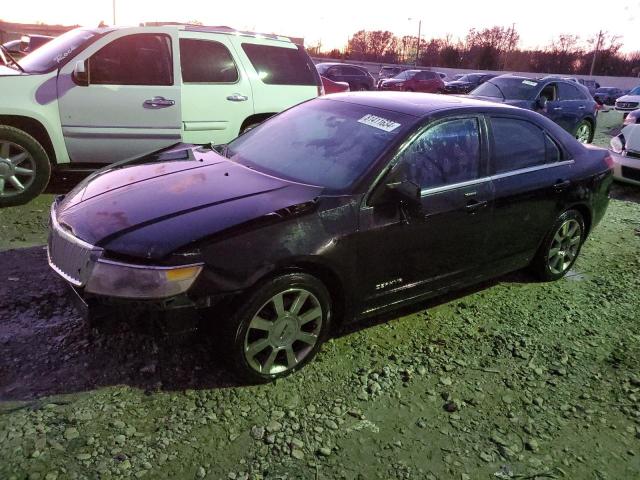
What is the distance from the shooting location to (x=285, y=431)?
2.60 meters

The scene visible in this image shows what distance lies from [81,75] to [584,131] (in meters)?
11.0

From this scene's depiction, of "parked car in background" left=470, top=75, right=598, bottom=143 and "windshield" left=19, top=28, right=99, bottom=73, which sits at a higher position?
"windshield" left=19, top=28, right=99, bottom=73

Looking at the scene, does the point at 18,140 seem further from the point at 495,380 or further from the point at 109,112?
the point at 495,380

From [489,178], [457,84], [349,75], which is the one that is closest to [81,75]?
[489,178]

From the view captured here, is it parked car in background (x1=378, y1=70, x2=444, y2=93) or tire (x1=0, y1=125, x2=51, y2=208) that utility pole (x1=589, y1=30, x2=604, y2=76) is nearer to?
parked car in background (x1=378, y1=70, x2=444, y2=93)

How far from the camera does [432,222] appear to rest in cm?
338

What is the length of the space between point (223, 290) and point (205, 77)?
4379 mm

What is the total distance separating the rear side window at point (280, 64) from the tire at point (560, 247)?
411 centimetres

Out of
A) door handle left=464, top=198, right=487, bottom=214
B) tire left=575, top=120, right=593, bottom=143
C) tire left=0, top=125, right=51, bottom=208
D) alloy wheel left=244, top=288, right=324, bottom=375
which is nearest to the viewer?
alloy wheel left=244, top=288, right=324, bottom=375

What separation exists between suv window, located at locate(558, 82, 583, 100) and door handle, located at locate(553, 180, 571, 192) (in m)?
8.12

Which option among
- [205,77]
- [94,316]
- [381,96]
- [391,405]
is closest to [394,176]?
[381,96]

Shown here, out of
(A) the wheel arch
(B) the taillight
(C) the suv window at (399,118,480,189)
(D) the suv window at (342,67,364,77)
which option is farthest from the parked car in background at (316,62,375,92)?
(C) the suv window at (399,118,480,189)

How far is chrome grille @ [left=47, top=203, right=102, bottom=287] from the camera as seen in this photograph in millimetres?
2639

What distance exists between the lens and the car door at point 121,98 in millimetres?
5672
